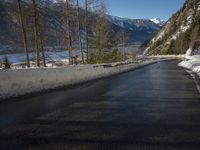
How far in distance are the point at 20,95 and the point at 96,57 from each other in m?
33.2

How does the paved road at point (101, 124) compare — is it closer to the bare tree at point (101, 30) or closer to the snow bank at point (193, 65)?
the snow bank at point (193, 65)

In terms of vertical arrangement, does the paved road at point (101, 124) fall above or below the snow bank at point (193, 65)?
above

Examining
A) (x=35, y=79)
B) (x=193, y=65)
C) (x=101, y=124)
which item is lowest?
(x=193, y=65)

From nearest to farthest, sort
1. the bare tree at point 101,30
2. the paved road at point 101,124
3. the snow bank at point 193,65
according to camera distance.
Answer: the paved road at point 101,124
the snow bank at point 193,65
the bare tree at point 101,30

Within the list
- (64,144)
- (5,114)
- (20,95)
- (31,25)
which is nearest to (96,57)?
(31,25)

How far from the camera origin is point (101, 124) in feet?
26.9

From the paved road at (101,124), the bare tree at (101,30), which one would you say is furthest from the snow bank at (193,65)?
the paved road at (101,124)

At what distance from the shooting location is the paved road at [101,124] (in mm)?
6527

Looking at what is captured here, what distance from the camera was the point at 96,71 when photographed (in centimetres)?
2848

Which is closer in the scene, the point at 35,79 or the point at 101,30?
the point at 35,79

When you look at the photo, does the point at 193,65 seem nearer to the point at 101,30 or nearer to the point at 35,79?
the point at 101,30

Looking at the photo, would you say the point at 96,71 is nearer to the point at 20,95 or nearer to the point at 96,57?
the point at 20,95

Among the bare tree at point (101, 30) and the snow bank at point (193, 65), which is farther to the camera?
the bare tree at point (101, 30)

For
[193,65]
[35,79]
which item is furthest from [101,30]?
[35,79]
